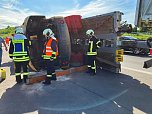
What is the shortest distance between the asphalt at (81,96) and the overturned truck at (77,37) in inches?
29.7

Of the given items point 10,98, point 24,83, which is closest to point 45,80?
point 24,83

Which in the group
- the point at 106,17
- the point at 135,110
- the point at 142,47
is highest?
the point at 106,17

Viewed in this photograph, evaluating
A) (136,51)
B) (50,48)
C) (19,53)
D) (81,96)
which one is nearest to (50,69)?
(50,48)

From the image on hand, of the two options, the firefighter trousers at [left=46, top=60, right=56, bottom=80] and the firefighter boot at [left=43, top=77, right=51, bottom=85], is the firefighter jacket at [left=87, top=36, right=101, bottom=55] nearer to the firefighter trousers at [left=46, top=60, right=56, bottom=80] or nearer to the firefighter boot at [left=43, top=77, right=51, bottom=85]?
the firefighter trousers at [left=46, top=60, right=56, bottom=80]

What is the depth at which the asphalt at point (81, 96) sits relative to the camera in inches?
193

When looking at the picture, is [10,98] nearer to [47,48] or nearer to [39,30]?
[47,48]

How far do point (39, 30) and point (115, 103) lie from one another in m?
4.46

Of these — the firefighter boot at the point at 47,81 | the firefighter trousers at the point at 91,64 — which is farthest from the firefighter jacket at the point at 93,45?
the firefighter boot at the point at 47,81

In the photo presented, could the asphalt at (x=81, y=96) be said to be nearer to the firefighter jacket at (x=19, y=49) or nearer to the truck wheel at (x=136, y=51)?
the firefighter jacket at (x=19, y=49)

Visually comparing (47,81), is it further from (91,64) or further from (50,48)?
(91,64)

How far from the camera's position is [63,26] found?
7.78 metres

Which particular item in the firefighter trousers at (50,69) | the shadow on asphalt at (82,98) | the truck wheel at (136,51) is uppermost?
the truck wheel at (136,51)

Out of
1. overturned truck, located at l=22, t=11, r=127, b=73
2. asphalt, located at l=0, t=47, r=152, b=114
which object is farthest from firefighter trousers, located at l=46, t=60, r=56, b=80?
overturned truck, located at l=22, t=11, r=127, b=73

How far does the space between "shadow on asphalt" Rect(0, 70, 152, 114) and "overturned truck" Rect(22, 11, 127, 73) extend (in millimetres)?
1082
